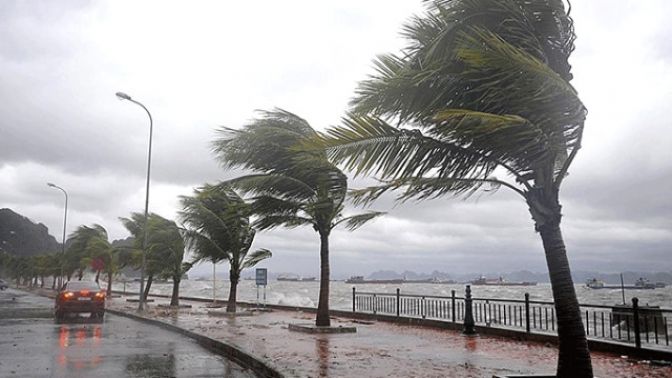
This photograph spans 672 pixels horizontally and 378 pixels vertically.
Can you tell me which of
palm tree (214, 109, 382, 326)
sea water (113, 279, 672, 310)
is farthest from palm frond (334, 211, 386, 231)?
sea water (113, 279, 672, 310)

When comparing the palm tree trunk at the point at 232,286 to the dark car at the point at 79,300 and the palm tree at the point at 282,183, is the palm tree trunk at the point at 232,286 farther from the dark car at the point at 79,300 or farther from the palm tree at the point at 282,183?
the palm tree at the point at 282,183

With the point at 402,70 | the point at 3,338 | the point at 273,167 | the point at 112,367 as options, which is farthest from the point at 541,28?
the point at 3,338

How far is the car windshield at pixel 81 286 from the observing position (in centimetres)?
2458

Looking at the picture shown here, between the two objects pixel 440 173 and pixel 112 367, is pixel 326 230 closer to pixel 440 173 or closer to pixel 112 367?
pixel 112 367

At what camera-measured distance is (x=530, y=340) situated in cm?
1435

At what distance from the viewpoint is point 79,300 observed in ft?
78.2

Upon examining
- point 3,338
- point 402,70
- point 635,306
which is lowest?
point 3,338

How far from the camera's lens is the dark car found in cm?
2362

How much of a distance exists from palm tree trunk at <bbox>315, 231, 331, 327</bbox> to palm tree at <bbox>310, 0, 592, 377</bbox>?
9.03 m

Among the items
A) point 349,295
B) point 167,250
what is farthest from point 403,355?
point 349,295

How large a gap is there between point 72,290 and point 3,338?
936cm

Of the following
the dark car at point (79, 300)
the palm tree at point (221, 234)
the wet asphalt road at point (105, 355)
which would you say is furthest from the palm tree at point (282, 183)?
the dark car at point (79, 300)

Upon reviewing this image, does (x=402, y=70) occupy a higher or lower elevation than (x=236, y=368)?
higher

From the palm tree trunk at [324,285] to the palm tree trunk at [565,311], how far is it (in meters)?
10.4
